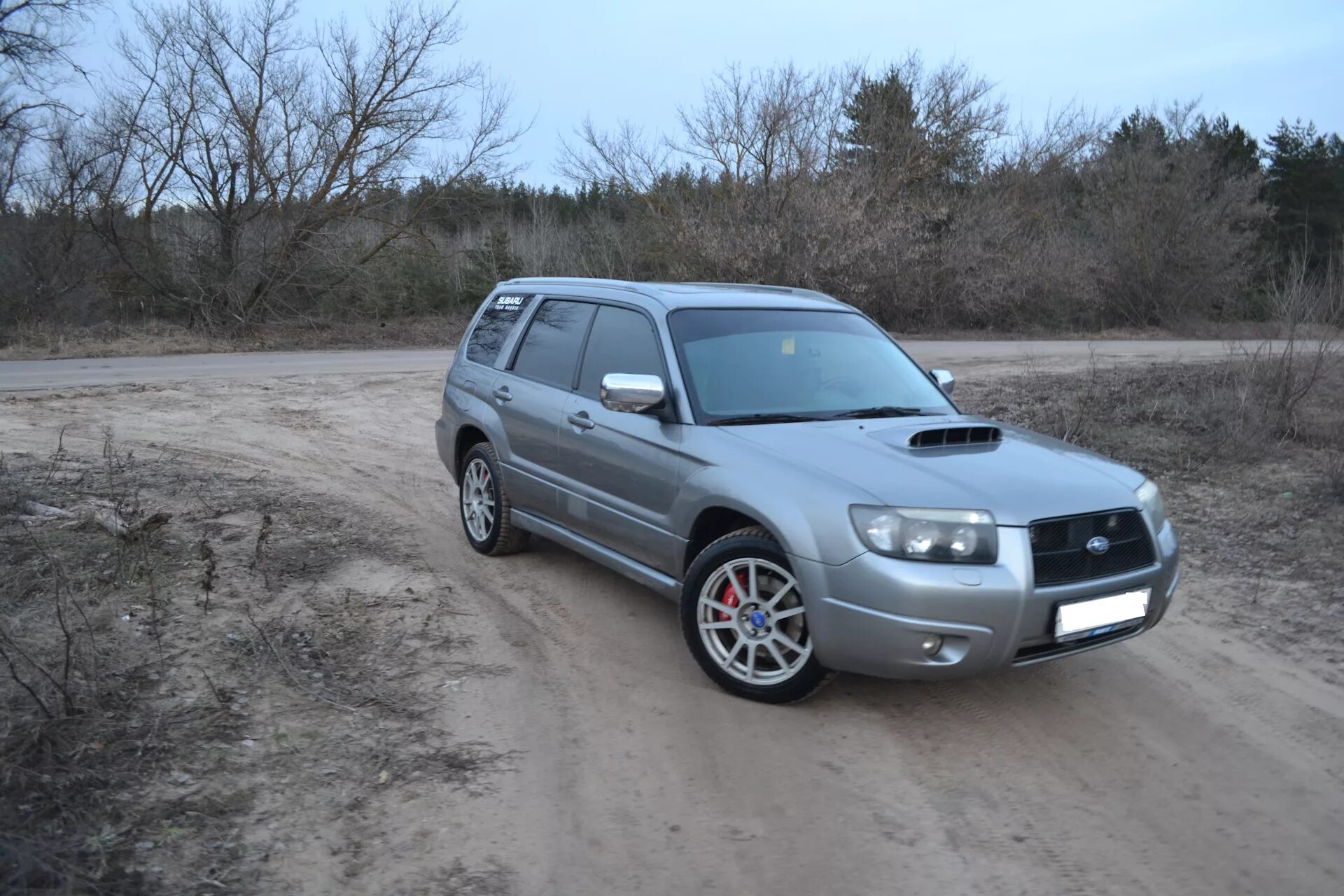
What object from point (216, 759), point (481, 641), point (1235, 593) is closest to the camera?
point (216, 759)

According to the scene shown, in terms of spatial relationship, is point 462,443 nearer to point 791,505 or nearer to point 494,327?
point 494,327

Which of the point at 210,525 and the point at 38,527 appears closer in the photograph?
the point at 38,527

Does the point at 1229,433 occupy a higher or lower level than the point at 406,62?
lower

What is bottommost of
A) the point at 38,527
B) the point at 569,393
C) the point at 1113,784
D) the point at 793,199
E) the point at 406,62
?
the point at 1113,784

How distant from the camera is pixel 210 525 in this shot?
267 inches

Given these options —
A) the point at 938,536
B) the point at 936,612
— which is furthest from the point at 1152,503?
the point at 936,612

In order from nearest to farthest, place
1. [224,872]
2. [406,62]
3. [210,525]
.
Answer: [224,872], [210,525], [406,62]

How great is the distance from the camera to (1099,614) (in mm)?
3984

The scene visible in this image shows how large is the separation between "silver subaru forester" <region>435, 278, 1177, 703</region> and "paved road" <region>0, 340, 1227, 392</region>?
8.90 m

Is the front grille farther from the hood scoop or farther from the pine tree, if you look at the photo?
the pine tree

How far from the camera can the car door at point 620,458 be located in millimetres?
4777

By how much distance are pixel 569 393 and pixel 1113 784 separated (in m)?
3.30

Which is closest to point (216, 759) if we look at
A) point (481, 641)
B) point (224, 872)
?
point (224, 872)

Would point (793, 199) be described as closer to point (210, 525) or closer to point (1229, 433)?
point (1229, 433)
